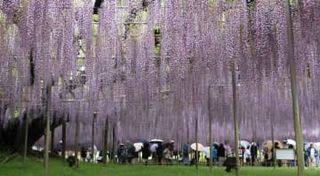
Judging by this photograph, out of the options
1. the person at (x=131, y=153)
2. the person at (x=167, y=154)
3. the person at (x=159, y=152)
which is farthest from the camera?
the person at (x=131, y=153)

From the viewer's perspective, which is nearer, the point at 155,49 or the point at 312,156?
the point at 155,49

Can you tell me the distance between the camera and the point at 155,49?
11367mm

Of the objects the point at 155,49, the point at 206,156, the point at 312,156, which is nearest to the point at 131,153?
the point at 206,156

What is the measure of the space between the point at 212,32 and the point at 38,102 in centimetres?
773

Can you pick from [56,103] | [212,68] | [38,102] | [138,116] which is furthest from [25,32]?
[138,116]

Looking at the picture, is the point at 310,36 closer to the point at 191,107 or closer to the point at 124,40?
the point at 124,40

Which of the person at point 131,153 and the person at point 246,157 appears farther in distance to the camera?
the person at point 246,157

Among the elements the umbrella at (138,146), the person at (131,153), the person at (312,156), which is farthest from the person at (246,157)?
the umbrella at (138,146)

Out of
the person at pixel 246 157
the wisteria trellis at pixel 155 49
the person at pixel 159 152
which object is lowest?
the person at pixel 246 157

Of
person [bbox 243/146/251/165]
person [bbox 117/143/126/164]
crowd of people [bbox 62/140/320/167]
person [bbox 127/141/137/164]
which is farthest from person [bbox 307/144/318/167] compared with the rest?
person [bbox 117/143/126/164]

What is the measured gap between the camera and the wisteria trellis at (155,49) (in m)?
9.27

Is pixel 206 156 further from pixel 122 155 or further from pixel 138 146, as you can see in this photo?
pixel 138 146

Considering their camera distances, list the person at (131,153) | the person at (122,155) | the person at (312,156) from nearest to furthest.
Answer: the person at (312,156)
the person at (122,155)
the person at (131,153)

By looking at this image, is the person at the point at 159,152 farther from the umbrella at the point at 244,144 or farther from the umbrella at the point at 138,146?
the umbrella at the point at 244,144
